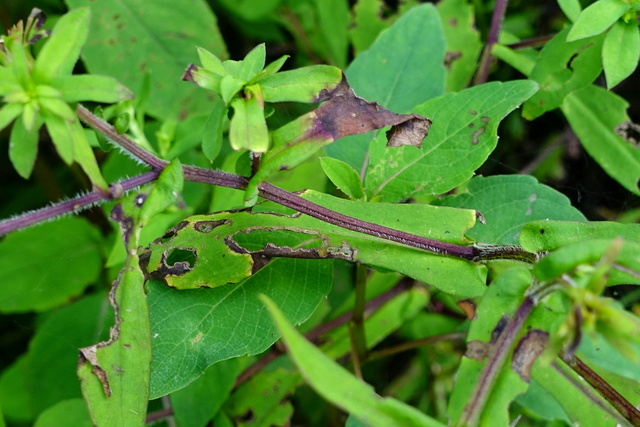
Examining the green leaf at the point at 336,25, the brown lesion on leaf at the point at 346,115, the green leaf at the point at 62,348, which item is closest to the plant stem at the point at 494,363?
the brown lesion on leaf at the point at 346,115

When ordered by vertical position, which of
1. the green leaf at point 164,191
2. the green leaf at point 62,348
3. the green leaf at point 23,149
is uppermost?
the green leaf at point 23,149

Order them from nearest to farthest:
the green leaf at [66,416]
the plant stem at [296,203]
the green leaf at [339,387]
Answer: the green leaf at [339,387]
the plant stem at [296,203]
the green leaf at [66,416]

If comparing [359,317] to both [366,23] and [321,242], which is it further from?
[366,23]

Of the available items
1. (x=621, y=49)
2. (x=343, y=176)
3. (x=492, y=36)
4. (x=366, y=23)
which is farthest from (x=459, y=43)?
(x=343, y=176)

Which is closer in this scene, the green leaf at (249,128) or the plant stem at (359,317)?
the green leaf at (249,128)

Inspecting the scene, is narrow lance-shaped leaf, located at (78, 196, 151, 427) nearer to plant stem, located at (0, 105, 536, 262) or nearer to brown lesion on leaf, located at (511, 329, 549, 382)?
plant stem, located at (0, 105, 536, 262)

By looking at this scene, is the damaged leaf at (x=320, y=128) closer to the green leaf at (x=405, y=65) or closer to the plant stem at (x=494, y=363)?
the plant stem at (x=494, y=363)

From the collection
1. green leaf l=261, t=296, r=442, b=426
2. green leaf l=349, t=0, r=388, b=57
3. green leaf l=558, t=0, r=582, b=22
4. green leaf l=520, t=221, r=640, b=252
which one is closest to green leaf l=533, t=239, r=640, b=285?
green leaf l=520, t=221, r=640, b=252
